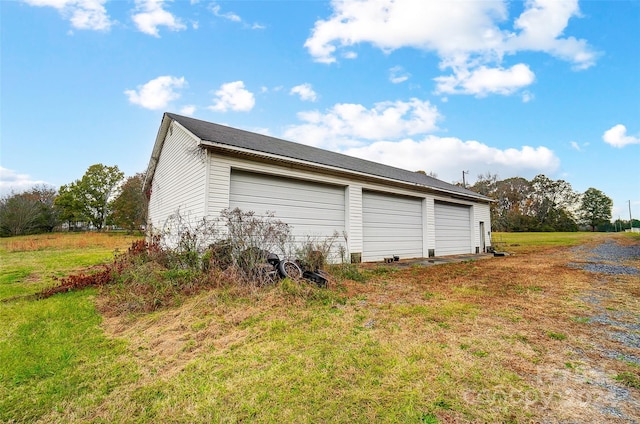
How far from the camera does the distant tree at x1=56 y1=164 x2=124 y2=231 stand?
3173 centimetres

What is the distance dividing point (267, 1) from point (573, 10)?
31.1 ft

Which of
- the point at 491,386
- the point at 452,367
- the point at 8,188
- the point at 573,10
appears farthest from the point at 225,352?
the point at 8,188

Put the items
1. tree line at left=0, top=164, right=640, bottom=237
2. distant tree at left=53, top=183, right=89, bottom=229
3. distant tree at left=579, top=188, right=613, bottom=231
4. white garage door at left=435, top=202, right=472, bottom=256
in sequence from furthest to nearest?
1. distant tree at left=579, top=188, right=613, bottom=231
2. distant tree at left=53, top=183, right=89, bottom=229
3. tree line at left=0, top=164, right=640, bottom=237
4. white garage door at left=435, top=202, right=472, bottom=256

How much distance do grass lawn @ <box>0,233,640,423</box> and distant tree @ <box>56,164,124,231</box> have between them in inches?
1396

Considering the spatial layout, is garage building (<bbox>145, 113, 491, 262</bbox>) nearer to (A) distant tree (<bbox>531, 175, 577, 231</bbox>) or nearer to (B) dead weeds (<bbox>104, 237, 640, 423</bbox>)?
(B) dead weeds (<bbox>104, 237, 640, 423</bbox>)

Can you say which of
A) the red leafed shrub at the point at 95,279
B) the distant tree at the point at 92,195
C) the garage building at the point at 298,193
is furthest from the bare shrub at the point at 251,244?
the distant tree at the point at 92,195

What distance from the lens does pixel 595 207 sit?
54000mm

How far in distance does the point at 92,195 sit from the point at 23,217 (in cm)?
794

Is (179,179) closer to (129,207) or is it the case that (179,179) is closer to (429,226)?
(429,226)

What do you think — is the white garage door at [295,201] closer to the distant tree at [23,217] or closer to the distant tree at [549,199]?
the distant tree at [23,217]

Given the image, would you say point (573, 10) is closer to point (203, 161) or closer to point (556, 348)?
point (556, 348)

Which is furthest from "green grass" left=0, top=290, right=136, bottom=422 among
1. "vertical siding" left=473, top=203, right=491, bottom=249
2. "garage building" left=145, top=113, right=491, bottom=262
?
"vertical siding" left=473, top=203, right=491, bottom=249

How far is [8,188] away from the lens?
102 feet

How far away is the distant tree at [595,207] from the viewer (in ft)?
176
